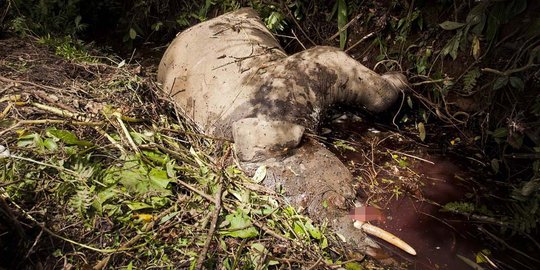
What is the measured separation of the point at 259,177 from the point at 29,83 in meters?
1.81

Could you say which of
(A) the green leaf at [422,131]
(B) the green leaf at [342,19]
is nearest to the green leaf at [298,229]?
(A) the green leaf at [422,131]

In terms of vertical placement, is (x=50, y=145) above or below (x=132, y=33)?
above

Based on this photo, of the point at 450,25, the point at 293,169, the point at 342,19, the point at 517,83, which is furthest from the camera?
the point at 342,19

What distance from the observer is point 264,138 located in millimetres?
2768

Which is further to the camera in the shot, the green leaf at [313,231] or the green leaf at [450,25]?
the green leaf at [450,25]

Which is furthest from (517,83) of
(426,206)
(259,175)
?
(259,175)

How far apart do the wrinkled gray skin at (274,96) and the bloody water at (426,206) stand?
0.28 meters

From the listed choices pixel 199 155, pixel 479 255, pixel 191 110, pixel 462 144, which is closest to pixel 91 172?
pixel 199 155

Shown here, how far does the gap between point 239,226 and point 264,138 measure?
800 mm

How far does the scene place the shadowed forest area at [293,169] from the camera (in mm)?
1988

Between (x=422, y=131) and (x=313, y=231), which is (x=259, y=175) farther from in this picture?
(x=422, y=131)

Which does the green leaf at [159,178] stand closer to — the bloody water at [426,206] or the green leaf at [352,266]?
the green leaf at [352,266]

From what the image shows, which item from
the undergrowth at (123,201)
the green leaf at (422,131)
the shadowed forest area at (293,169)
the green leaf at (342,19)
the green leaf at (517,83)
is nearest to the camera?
the undergrowth at (123,201)

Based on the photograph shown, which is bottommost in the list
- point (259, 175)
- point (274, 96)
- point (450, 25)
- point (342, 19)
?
point (259, 175)
